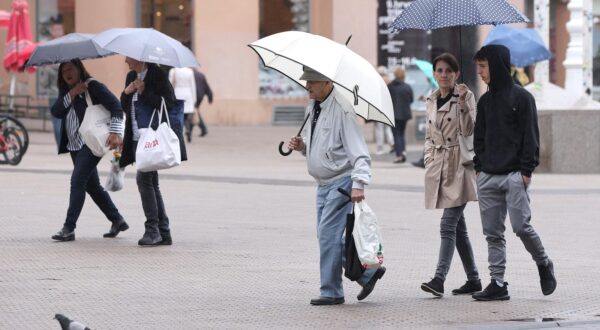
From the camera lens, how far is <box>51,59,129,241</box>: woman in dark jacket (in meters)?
12.1

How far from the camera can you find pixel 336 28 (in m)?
33.5

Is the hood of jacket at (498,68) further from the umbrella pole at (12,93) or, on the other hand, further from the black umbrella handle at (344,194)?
the umbrella pole at (12,93)

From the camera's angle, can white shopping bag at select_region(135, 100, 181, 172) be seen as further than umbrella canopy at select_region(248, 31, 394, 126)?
Yes

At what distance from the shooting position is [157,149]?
11.6m

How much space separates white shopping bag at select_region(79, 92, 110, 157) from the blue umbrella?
3.27 m

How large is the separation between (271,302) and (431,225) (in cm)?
527

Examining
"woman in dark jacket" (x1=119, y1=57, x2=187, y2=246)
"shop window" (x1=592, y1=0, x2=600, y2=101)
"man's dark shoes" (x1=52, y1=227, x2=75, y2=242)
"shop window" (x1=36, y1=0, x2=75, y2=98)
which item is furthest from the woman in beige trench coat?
"shop window" (x1=592, y1=0, x2=600, y2=101)

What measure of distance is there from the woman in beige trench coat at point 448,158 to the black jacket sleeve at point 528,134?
0.42 meters

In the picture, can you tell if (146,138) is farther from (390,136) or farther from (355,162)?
(390,136)

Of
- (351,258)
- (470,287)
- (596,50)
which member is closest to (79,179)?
(351,258)

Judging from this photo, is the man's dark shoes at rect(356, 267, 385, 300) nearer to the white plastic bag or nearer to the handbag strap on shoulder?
the white plastic bag

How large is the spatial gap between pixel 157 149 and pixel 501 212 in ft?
11.3

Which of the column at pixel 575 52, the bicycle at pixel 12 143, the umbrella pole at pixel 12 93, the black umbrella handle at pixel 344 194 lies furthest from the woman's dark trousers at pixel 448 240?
the umbrella pole at pixel 12 93

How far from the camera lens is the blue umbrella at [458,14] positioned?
31.1 feet
